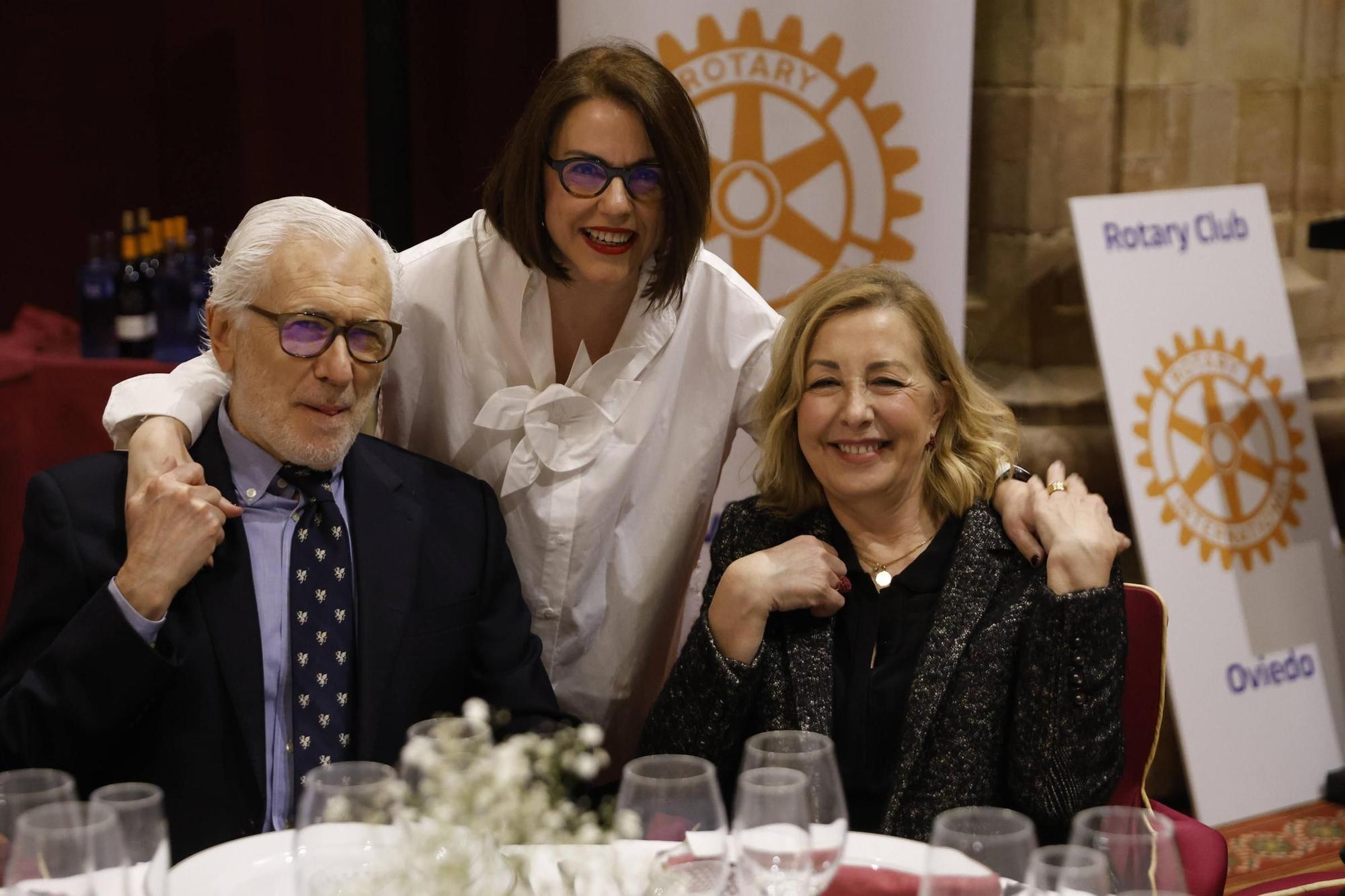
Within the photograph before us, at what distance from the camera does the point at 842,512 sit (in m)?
2.62

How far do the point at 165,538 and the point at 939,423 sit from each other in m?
1.24

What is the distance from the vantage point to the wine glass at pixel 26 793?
1575 millimetres

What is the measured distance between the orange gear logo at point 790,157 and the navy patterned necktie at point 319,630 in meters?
1.76

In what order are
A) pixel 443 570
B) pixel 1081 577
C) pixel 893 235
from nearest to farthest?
pixel 1081 577
pixel 443 570
pixel 893 235

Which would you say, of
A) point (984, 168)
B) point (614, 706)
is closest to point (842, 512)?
point (614, 706)

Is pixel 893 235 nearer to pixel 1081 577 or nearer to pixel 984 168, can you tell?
pixel 984 168

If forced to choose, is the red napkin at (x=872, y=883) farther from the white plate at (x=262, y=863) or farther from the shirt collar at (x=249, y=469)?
the shirt collar at (x=249, y=469)

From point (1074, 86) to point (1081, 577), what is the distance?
9.01 feet

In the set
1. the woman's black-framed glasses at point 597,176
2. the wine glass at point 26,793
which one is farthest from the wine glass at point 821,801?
the woman's black-framed glasses at point 597,176

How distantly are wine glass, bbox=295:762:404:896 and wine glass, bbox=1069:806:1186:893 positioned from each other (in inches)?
25.8

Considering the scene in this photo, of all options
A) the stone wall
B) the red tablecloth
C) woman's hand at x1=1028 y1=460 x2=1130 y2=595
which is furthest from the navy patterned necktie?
the stone wall

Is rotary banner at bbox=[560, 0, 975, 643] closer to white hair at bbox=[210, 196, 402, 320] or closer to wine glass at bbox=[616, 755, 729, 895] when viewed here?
white hair at bbox=[210, 196, 402, 320]

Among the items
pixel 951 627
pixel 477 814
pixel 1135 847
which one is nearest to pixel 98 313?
pixel 951 627

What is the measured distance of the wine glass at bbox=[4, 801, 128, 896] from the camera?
142 cm
